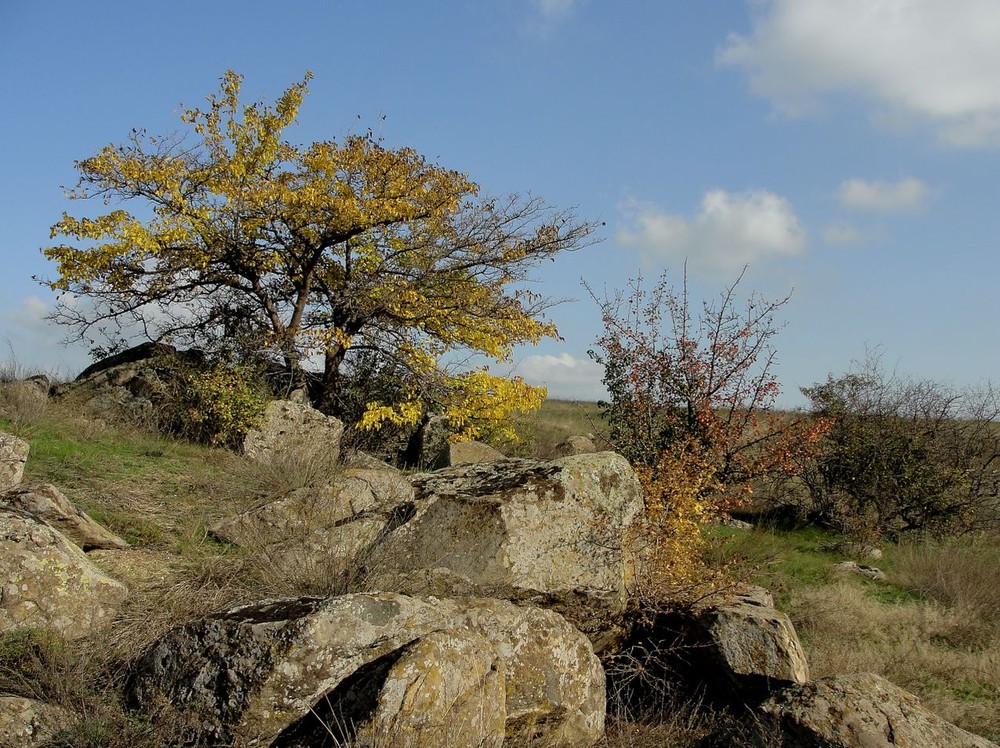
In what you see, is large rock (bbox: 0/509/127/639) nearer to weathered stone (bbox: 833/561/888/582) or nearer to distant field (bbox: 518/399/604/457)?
distant field (bbox: 518/399/604/457)

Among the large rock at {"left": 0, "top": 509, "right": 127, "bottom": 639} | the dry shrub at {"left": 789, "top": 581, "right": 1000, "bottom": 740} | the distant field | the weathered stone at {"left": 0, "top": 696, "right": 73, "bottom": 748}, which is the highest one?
the distant field

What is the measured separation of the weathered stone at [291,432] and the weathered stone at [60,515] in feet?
21.9

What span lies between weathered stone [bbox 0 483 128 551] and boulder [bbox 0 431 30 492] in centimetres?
122

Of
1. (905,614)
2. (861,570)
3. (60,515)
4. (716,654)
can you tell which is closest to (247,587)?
(60,515)

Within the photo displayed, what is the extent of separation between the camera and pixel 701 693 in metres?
7.95

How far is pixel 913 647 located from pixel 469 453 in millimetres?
7983

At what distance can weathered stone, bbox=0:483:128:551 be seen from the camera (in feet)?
25.3

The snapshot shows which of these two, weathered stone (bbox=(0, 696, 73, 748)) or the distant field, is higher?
the distant field

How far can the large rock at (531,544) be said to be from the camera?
23.9 ft

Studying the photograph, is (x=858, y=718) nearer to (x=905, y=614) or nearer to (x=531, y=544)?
(x=531, y=544)

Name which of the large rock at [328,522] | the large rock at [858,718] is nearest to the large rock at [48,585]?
the large rock at [328,522]

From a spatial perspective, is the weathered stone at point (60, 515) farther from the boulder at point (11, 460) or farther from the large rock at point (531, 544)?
the large rock at point (531, 544)

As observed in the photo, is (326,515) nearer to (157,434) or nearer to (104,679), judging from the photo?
(104,679)

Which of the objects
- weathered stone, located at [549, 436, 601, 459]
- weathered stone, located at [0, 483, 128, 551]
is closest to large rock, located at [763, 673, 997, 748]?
weathered stone, located at [0, 483, 128, 551]
